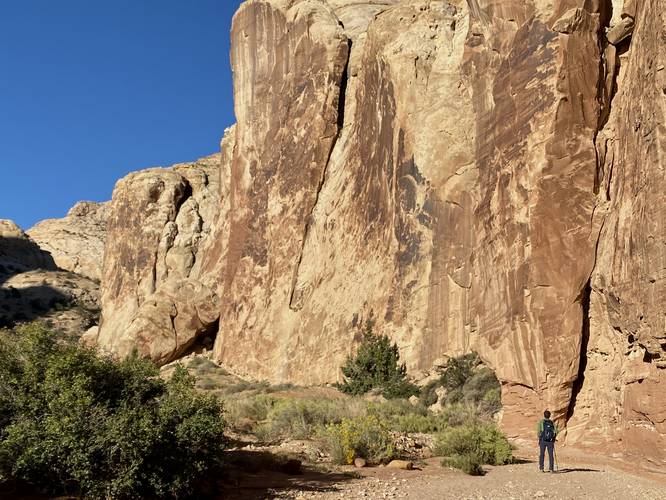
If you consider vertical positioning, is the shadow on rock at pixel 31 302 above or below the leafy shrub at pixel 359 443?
above

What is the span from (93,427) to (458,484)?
631 centimetres

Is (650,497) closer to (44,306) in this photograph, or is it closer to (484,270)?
(484,270)

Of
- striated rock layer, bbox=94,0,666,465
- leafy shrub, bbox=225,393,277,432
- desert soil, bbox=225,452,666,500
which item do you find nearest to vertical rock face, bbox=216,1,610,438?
striated rock layer, bbox=94,0,666,465

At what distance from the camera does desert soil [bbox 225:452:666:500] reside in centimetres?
1082

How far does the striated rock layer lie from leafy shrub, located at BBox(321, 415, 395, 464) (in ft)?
16.2

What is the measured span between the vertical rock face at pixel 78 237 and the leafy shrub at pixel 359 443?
66.6 meters

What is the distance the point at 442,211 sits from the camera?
969 inches

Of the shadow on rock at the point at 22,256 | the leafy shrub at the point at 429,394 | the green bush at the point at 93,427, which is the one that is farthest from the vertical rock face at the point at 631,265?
the shadow on rock at the point at 22,256

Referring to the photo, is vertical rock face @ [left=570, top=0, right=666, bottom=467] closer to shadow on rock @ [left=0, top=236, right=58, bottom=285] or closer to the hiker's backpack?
the hiker's backpack

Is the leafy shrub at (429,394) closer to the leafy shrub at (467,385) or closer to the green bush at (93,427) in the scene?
the leafy shrub at (467,385)

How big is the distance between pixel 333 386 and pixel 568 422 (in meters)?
11.7

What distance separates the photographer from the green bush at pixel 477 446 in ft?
47.9

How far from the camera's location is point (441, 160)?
25.0 metres

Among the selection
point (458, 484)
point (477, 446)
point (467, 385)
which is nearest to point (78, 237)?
point (467, 385)
